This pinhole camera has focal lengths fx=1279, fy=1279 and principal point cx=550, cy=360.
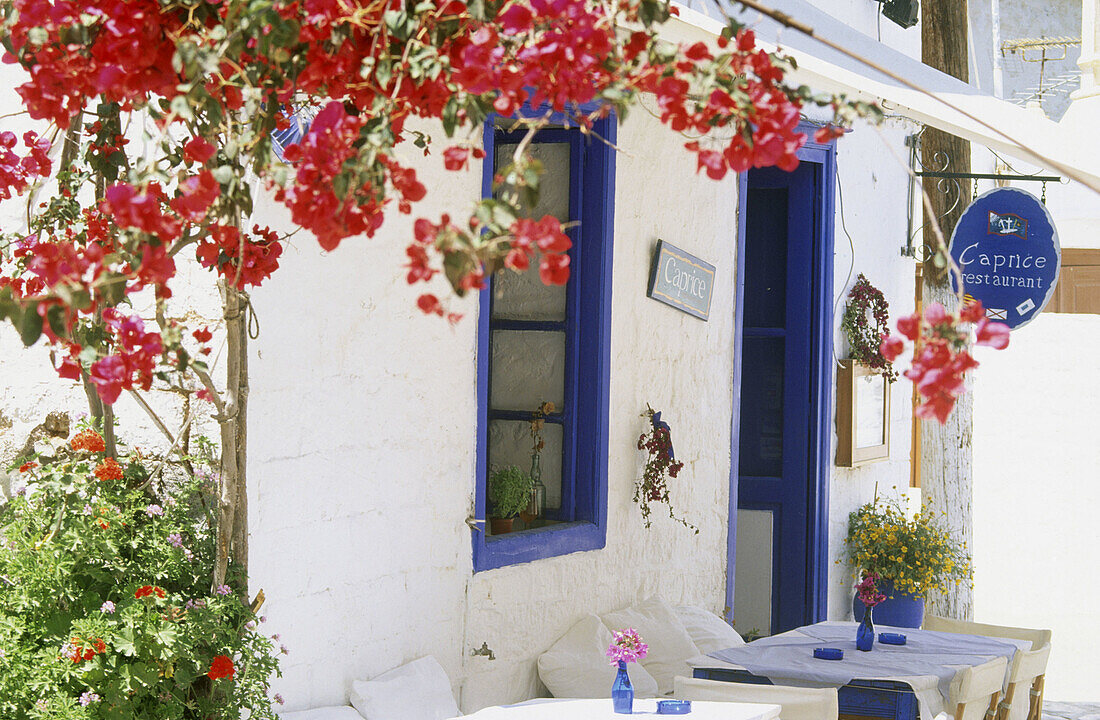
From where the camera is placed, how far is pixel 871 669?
15.2 ft

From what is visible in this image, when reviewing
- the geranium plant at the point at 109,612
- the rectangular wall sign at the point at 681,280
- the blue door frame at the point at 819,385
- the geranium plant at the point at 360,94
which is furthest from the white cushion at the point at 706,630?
the geranium plant at the point at 360,94

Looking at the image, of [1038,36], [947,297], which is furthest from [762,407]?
[1038,36]

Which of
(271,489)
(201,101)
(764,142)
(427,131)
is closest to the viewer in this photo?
(764,142)

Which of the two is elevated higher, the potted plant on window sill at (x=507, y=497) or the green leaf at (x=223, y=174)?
the green leaf at (x=223, y=174)

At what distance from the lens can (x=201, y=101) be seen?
171cm

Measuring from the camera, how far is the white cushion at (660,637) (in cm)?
500

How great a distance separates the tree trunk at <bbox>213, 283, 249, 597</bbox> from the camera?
2797 millimetres

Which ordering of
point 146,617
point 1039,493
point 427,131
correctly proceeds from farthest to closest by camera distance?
point 1039,493 → point 427,131 → point 146,617

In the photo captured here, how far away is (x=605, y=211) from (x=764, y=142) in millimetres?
3801

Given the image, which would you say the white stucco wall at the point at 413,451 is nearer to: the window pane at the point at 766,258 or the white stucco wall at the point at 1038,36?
the window pane at the point at 766,258

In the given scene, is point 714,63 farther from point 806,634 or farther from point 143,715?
point 806,634

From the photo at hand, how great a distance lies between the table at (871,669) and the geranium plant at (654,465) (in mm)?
787

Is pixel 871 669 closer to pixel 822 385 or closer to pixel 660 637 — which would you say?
pixel 660 637

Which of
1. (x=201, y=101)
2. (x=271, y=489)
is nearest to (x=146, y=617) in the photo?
(x=271, y=489)
